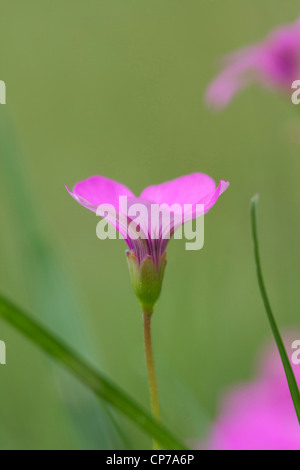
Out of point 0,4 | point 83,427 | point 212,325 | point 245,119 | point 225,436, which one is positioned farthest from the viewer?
point 0,4

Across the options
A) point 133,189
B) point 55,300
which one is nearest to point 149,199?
point 55,300

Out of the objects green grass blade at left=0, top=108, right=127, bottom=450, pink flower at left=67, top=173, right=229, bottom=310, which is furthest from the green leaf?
green grass blade at left=0, top=108, right=127, bottom=450

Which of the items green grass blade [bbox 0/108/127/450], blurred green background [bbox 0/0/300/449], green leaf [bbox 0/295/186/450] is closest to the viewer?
green leaf [bbox 0/295/186/450]

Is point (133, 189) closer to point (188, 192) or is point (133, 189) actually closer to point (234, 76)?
point (234, 76)

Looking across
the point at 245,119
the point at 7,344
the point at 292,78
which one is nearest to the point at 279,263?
Answer: the point at 292,78

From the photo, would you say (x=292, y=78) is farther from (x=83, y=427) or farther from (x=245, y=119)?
(x=245, y=119)

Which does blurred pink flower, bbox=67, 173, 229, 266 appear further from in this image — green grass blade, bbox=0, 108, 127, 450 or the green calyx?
green grass blade, bbox=0, 108, 127, 450

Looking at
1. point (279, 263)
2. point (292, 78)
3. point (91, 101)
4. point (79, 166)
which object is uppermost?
point (91, 101)
